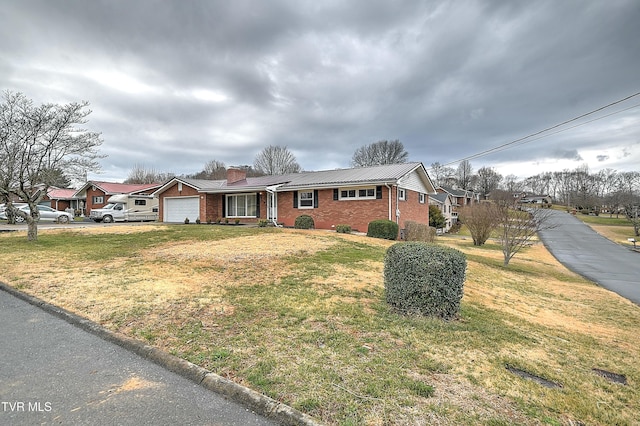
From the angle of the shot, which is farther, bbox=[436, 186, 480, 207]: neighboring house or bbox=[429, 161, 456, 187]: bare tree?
bbox=[429, 161, 456, 187]: bare tree

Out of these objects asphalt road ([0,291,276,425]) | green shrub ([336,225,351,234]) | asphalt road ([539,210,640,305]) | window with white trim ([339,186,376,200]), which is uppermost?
window with white trim ([339,186,376,200])

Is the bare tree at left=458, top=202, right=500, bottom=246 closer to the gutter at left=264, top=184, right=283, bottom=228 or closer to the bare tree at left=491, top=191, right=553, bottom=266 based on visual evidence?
the bare tree at left=491, top=191, right=553, bottom=266

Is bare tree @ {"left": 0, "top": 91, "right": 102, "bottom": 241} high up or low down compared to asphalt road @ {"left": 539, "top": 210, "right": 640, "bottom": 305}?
up

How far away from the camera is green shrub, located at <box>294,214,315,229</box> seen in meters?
18.2

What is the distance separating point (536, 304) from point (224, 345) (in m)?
6.88

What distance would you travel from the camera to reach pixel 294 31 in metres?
11.5

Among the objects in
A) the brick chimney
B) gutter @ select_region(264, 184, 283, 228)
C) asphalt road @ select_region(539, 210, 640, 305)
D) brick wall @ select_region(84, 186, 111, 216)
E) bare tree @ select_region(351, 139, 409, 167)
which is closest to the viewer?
asphalt road @ select_region(539, 210, 640, 305)

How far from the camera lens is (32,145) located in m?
12.6

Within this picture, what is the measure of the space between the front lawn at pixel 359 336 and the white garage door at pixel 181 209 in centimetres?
1600

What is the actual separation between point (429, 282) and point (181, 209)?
24194mm

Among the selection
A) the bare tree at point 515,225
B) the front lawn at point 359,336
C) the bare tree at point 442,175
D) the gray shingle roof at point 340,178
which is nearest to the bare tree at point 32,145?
the front lawn at point 359,336

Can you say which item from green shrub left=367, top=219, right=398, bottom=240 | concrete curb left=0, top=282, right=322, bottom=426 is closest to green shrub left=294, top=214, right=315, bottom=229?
green shrub left=367, top=219, right=398, bottom=240

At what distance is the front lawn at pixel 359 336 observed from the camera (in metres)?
A: 2.45

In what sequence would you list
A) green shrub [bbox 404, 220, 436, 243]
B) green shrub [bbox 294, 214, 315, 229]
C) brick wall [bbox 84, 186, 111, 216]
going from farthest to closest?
brick wall [bbox 84, 186, 111, 216] < green shrub [bbox 294, 214, 315, 229] < green shrub [bbox 404, 220, 436, 243]
